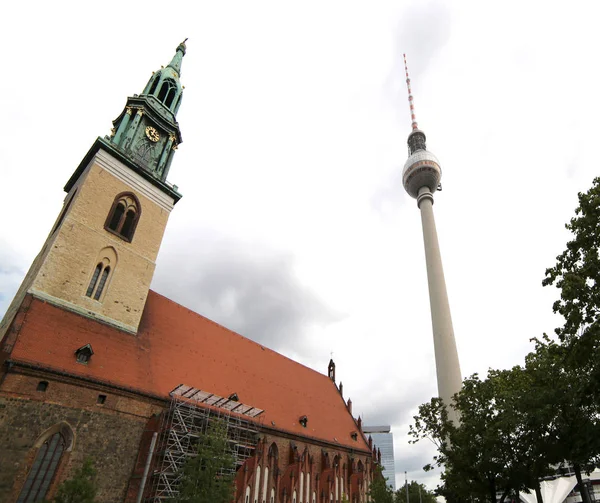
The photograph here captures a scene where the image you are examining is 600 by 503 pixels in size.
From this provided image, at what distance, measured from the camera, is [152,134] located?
27750 millimetres

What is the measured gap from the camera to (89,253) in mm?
21750

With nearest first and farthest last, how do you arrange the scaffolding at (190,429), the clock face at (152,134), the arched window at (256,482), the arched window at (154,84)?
the scaffolding at (190,429) < the arched window at (256,482) < the clock face at (152,134) < the arched window at (154,84)

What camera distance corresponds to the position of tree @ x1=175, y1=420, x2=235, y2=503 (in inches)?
642

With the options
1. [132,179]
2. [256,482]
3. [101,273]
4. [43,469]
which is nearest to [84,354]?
[43,469]

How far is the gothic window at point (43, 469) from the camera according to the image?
14.8 meters

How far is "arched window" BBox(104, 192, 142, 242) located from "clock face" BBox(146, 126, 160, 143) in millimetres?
5079

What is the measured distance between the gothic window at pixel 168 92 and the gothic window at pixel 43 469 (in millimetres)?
24389

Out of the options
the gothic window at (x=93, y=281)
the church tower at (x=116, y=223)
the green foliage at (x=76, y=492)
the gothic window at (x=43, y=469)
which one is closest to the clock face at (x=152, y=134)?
the church tower at (x=116, y=223)

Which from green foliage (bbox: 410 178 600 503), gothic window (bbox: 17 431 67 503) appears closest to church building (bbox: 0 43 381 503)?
gothic window (bbox: 17 431 67 503)

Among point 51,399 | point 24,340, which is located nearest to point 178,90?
point 24,340

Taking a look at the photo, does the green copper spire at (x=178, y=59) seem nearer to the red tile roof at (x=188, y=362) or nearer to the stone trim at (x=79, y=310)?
the red tile roof at (x=188, y=362)

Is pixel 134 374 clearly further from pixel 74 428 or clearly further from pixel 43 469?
pixel 43 469

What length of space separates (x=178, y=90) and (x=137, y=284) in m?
17.0

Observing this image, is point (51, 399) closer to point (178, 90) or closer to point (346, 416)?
point (178, 90)
